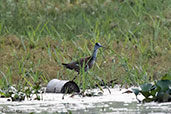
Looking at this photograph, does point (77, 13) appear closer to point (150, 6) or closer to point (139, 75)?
point (150, 6)

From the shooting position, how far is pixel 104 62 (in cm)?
874

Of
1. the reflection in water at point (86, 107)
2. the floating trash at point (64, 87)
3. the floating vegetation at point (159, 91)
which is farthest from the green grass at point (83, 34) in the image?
the reflection in water at point (86, 107)

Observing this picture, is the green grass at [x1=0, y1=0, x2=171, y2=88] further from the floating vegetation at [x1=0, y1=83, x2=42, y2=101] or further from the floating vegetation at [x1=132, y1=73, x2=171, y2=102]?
the floating vegetation at [x1=132, y1=73, x2=171, y2=102]

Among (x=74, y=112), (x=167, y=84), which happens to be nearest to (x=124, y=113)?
(x=74, y=112)

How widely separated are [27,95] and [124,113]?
1.61 m

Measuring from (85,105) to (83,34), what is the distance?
548 cm

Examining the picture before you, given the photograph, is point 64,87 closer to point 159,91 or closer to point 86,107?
point 86,107

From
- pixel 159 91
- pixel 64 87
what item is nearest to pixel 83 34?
pixel 64 87

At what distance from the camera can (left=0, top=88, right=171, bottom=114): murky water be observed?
5158 millimetres

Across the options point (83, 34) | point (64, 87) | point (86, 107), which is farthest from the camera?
point (83, 34)

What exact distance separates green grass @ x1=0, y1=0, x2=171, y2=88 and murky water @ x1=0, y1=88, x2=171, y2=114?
53.5 inches

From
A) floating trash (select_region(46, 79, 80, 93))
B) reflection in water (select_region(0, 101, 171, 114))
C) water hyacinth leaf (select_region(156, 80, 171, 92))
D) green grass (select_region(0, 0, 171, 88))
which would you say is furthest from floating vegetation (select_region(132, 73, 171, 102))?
green grass (select_region(0, 0, 171, 88))

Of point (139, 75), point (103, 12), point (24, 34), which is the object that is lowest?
point (139, 75)

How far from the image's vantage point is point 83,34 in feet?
36.1
